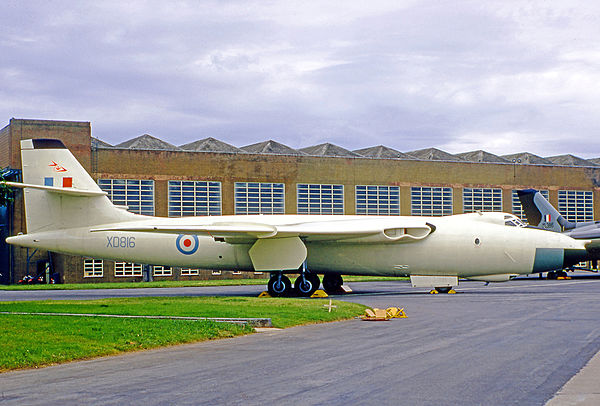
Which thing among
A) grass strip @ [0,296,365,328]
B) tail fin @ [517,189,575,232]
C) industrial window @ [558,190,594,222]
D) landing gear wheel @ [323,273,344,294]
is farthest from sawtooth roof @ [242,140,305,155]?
grass strip @ [0,296,365,328]

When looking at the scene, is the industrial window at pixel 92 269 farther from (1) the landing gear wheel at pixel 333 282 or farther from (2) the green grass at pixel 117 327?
(2) the green grass at pixel 117 327

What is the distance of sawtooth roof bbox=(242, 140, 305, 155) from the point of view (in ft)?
203

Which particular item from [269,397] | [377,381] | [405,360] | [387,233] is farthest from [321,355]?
[387,233]

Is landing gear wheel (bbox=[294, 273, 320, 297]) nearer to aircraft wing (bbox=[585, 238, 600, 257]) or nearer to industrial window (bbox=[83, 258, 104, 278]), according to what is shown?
aircraft wing (bbox=[585, 238, 600, 257])

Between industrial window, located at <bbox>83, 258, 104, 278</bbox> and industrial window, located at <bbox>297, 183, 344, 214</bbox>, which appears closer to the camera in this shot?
industrial window, located at <bbox>83, 258, 104, 278</bbox>

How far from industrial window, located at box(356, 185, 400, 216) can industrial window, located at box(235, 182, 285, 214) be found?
21.5ft

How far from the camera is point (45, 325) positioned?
15633 millimetres

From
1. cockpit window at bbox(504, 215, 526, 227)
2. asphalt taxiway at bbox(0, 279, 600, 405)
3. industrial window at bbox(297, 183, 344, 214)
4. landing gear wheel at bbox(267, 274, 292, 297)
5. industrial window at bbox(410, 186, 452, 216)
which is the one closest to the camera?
asphalt taxiway at bbox(0, 279, 600, 405)

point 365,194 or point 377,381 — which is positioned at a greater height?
point 365,194

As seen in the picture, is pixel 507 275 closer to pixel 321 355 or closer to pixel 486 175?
pixel 321 355

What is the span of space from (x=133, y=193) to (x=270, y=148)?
519 inches

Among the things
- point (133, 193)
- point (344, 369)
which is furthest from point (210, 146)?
point (344, 369)

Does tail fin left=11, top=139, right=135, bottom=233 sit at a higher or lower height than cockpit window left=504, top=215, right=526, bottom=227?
higher

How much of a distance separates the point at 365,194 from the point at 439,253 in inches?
1214
